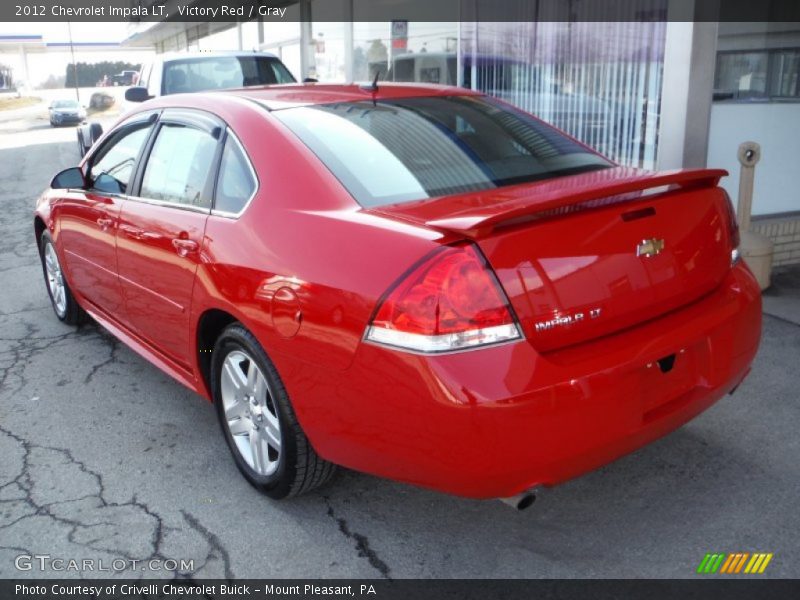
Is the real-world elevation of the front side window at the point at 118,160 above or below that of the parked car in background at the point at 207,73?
below

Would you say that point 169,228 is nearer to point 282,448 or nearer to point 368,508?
point 282,448

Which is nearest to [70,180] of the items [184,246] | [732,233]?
[184,246]

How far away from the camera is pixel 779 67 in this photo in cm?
617

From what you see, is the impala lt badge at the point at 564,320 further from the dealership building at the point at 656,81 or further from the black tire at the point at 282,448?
the dealership building at the point at 656,81

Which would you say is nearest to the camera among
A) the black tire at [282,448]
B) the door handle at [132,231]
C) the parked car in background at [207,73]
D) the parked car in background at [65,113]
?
the black tire at [282,448]

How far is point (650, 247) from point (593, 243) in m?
0.25

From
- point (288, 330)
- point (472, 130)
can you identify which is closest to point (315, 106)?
point (472, 130)

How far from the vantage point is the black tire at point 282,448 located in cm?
282

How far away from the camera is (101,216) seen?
4129mm

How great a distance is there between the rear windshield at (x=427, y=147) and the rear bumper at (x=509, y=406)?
2.32 feet

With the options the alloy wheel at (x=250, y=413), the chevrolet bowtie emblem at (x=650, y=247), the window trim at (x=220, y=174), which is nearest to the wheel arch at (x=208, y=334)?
the alloy wheel at (x=250, y=413)

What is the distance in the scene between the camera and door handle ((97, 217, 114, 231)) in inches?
158

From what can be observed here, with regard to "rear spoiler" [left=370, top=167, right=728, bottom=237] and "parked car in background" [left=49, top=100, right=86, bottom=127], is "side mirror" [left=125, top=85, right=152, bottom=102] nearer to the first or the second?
"rear spoiler" [left=370, top=167, right=728, bottom=237]

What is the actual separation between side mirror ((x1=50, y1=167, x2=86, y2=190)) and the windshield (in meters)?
5.27
